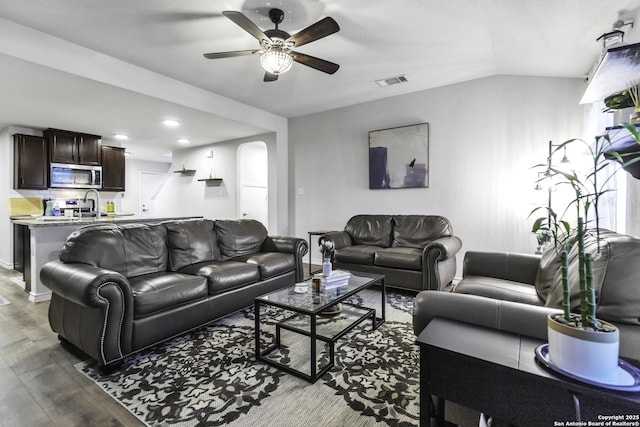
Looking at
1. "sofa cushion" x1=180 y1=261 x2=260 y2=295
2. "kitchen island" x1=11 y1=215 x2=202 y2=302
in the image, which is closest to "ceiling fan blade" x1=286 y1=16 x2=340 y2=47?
"sofa cushion" x1=180 y1=261 x2=260 y2=295

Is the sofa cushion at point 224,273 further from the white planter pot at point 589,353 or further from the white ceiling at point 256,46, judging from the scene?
the white planter pot at point 589,353

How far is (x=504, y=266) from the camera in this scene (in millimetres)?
2523

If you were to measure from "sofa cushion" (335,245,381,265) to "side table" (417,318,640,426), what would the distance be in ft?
7.90

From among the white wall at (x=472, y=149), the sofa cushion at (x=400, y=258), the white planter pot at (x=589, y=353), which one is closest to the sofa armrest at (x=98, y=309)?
the white planter pot at (x=589, y=353)

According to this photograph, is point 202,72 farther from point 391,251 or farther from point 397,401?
point 397,401

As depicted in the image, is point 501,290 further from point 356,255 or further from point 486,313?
point 356,255

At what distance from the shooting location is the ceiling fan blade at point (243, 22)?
6.61 ft

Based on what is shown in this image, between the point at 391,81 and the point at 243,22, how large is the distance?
96.3 inches

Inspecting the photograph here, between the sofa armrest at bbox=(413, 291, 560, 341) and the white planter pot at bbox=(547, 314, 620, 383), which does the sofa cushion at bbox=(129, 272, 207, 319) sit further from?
the white planter pot at bbox=(547, 314, 620, 383)

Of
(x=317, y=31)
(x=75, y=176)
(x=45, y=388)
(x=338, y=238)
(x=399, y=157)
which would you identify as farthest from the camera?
(x=75, y=176)

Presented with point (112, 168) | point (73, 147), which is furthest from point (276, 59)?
point (112, 168)

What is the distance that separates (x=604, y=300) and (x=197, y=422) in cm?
191

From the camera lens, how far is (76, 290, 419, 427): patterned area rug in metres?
1.56

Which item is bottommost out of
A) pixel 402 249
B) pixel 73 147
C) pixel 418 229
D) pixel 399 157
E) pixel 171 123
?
pixel 402 249
